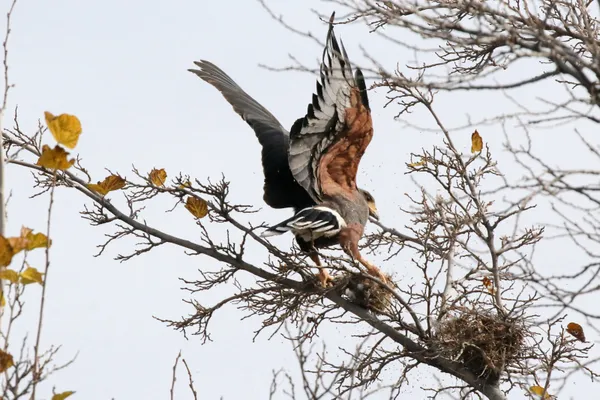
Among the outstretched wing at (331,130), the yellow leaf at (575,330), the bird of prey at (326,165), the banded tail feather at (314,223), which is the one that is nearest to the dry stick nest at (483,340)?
the yellow leaf at (575,330)

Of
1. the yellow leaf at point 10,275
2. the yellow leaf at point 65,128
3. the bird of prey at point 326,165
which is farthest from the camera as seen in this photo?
the bird of prey at point 326,165

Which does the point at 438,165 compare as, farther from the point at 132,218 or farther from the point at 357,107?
the point at 132,218

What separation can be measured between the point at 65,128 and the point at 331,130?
383 centimetres

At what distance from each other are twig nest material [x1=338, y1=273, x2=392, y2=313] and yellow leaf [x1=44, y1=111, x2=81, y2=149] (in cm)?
343

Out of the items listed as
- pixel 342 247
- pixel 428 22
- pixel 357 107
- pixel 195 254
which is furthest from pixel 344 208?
pixel 428 22

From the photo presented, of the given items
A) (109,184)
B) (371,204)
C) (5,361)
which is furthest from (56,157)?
(371,204)

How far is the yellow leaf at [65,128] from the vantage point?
11.2 ft

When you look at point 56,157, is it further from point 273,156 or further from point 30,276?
point 273,156

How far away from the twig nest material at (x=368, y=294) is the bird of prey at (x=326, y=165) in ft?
0.68

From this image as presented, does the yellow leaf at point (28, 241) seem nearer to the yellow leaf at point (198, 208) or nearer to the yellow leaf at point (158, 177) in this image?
the yellow leaf at point (198, 208)

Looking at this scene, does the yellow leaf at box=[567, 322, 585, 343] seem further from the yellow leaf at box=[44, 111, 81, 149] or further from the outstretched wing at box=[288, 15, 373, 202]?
the yellow leaf at box=[44, 111, 81, 149]

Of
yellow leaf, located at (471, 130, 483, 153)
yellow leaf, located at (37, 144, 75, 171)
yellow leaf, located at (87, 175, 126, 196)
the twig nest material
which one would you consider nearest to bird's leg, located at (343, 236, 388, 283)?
the twig nest material

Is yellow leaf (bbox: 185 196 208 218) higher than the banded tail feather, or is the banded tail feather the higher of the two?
the banded tail feather

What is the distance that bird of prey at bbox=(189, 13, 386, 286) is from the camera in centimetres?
693
